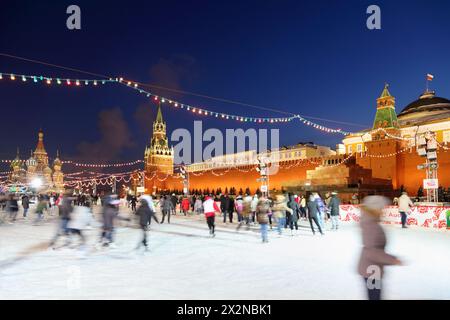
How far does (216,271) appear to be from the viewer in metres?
5.07

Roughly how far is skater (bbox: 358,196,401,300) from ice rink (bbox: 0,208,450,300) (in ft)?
2.71

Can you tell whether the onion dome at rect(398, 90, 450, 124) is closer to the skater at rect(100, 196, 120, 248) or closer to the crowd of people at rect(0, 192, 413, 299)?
the crowd of people at rect(0, 192, 413, 299)

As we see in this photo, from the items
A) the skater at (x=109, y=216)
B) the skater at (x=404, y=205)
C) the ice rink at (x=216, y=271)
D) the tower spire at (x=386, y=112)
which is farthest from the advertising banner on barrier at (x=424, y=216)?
the tower spire at (x=386, y=112)

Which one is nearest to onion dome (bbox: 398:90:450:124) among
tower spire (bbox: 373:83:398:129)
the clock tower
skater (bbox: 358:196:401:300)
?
tower spire (bbox: 373:83:398:129)

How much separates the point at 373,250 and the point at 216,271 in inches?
97.5

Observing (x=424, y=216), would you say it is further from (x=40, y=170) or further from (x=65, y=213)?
(x=40, y=170)

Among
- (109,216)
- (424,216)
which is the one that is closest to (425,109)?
(424,216)

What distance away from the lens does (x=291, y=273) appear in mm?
4957

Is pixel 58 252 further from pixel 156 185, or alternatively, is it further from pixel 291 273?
pixel 156 185

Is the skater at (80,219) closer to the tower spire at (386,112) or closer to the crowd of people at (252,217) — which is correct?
the crowd of people at (252,217)

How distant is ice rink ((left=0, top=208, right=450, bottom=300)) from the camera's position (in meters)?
3.99

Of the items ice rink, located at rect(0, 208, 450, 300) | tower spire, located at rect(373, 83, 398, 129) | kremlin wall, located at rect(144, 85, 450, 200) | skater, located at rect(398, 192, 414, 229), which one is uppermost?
tower spire, located at rect(373, 83, 398, 129)
